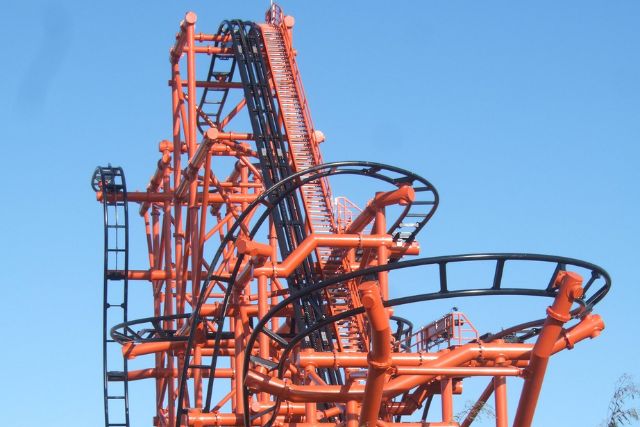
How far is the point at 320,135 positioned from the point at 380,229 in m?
4.94

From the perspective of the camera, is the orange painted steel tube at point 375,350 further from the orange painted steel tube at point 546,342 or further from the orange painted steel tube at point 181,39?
the orange painted steel tube at point 181,39

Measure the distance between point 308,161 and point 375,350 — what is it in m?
13.0

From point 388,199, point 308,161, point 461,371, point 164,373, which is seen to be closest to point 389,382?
point 461,371

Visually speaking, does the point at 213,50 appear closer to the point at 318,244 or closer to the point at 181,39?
the point at 181,39

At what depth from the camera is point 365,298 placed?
1594cm

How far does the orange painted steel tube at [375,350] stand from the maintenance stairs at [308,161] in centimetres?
802

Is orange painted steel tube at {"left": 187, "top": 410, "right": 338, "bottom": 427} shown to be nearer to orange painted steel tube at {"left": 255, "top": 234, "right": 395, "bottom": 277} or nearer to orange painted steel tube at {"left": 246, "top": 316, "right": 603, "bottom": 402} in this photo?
orange painted steel tube at {"left": 255, "top": 234, "right": 395, "bottom": 277}

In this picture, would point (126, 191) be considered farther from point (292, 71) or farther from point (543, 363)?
point (543, 363)

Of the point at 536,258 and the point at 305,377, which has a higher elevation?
the point at 536,258

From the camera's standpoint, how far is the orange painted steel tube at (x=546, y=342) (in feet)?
53.6

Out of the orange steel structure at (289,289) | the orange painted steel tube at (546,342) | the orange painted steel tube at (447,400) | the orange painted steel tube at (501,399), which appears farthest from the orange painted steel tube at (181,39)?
the orange painted steel tube at (546,342)

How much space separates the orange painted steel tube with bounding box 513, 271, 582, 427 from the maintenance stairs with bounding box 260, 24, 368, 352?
8541 mm

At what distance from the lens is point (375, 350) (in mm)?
16766

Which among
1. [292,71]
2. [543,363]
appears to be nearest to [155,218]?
[292,71]
